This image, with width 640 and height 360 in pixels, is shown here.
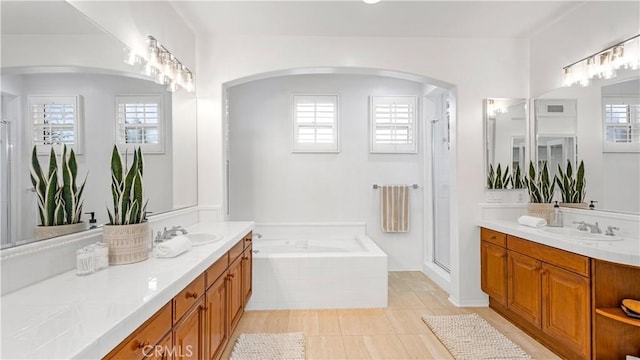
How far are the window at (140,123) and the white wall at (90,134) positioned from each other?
50mm

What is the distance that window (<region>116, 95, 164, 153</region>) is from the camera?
1.96 metres

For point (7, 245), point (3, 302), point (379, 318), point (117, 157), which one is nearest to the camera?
point (3, 302)

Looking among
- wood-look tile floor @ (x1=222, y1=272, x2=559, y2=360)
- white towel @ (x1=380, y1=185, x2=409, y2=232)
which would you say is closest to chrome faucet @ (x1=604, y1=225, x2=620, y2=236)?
wood-look tile floor @ (x1=222, y1=272, x2=559, y2=360)

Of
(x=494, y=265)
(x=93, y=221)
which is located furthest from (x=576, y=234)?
(x=93, y=221)

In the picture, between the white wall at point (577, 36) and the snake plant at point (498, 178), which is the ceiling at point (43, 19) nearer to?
the snake plant at point (498, 178)

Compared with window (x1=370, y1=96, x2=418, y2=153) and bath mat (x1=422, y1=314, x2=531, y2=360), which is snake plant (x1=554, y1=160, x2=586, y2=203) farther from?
window (x1=370, y1=96, x2=418, y2=153)

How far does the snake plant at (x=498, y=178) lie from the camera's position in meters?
3.31

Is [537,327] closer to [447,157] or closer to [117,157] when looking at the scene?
[447,157]

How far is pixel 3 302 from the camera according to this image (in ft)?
3.69

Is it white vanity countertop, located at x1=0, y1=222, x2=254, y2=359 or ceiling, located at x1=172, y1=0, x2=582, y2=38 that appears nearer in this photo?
white vanity countertop, located at x1=0, y1=222, x2=254, y2=359

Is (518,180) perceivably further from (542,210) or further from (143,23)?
(143,23)

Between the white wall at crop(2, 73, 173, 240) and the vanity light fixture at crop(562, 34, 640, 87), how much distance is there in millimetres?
3442

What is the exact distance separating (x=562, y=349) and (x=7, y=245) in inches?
129

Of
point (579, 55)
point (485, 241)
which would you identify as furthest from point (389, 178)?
point (579, 55)
